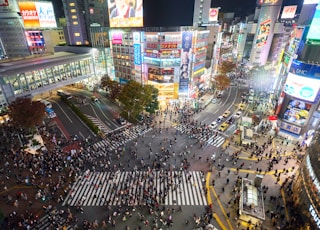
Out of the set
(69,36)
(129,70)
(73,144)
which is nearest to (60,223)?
(73,144)

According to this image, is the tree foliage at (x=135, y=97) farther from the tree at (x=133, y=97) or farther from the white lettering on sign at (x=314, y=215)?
the white lettering on sign at (x=314, y=215)

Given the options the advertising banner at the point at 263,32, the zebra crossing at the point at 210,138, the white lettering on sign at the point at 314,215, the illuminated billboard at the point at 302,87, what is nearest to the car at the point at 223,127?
the zebra crossing at the point at 210,138

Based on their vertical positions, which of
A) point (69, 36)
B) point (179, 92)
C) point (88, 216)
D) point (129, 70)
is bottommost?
point (88, 216)

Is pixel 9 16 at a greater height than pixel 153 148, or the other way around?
pixel 9 16

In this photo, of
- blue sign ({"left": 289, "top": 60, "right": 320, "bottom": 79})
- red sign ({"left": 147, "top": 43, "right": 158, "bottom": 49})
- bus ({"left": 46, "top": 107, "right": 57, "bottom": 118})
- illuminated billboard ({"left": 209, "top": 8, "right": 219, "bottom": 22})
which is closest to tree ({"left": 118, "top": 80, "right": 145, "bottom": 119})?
red sign ({"left": 147, "top": 43, "right": 158, "bottom": 49})

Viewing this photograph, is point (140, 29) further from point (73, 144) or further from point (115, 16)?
point (73, 144)

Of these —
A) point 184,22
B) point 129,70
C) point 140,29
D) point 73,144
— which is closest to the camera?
point 73,144
